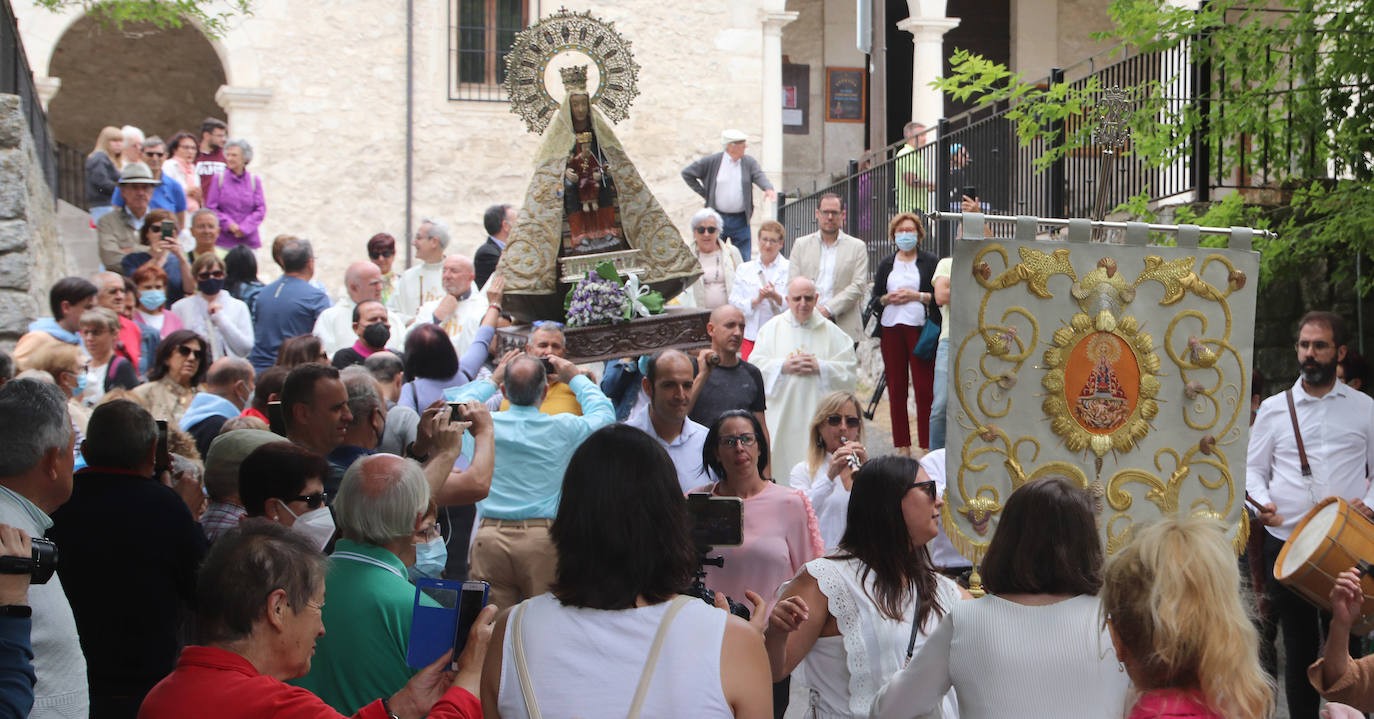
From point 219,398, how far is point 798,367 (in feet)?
13.4

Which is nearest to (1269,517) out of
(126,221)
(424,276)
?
(424,276)

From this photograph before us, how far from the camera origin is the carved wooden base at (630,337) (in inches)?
313

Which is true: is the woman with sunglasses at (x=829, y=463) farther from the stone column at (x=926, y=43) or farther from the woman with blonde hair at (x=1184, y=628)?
the stone column at (x=926, y=43)

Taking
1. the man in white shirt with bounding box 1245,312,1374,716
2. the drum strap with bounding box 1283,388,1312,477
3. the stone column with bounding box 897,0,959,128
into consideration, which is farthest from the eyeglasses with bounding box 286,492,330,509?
the stone column with bounding box 897,0,959,128

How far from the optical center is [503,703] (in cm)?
297

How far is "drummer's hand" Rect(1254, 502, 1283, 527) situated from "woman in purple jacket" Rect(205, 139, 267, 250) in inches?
430

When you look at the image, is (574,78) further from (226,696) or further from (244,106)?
(244,106)

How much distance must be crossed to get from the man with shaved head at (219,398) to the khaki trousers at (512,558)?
1331 millimetres

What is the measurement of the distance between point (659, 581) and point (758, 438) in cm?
297

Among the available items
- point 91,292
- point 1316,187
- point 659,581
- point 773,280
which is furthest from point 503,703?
point 773,280

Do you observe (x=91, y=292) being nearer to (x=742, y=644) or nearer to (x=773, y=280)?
(x=773, y=280)

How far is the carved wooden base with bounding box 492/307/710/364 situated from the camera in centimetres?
794

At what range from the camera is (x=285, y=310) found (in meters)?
9.69

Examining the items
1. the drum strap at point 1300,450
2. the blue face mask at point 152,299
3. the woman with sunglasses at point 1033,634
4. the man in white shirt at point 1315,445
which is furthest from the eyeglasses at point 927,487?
the blue face mask at point 152,299
